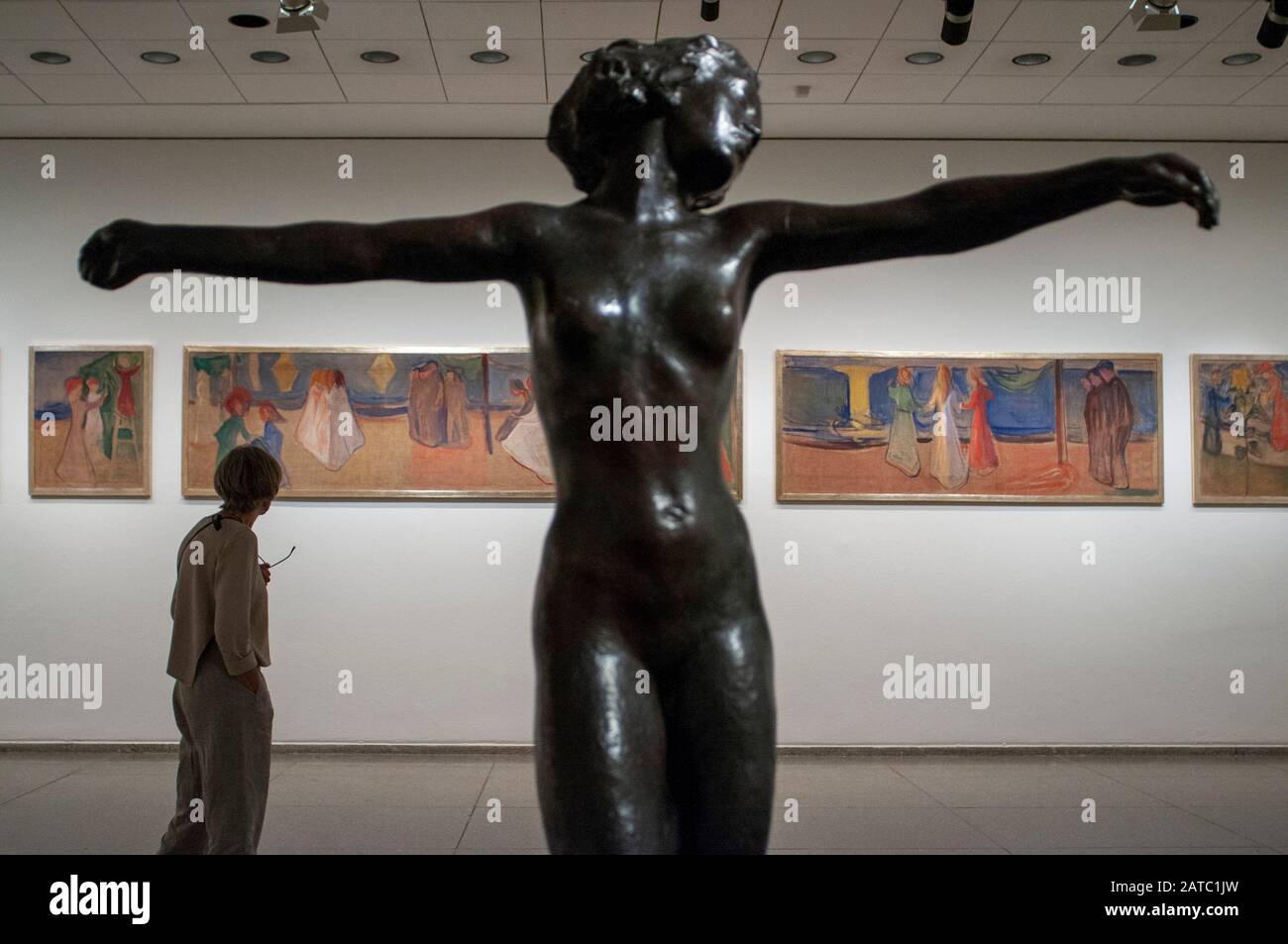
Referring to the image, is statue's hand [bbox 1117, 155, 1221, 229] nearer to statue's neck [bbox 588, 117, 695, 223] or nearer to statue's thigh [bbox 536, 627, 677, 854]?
statue's neck [bbox 588, 117, 695, 223]

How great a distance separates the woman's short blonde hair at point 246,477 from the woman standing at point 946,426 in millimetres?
5678

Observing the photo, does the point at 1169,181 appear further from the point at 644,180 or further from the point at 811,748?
the point at 811,748

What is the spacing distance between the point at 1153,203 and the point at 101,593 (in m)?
8.25

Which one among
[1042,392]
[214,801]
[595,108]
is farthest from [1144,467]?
[595,108]

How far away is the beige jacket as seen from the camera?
409cm

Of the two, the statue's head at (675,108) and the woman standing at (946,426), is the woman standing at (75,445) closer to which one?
the woman standing at (946,426)

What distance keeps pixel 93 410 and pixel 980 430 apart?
6617 millimetres

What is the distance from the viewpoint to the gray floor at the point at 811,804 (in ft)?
20.1

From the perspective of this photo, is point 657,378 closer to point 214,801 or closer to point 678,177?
point 678,177

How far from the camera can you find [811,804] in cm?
706

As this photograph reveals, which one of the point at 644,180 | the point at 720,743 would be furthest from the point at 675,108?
the point at 720,743

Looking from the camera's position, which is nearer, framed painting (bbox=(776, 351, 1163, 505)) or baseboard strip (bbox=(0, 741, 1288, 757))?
baseboard strip (bbox=(0, 741, 1288, 757))

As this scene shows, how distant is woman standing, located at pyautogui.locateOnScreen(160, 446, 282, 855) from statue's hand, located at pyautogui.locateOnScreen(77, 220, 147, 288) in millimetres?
2320

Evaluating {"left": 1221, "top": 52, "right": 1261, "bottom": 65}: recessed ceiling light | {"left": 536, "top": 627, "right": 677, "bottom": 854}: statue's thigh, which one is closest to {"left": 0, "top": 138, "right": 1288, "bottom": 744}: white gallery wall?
{"left": 1221, "top": 52, "right": 1261, "bottom": 65}: recessed ceiling light
